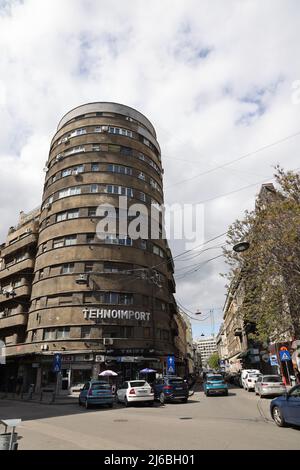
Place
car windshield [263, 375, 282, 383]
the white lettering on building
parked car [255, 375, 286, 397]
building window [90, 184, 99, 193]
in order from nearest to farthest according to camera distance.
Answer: parked car [255, 375, 286, 397] < car windshield [263, 375, 282, 383] < the white lettering on building < building window [90, 184, 99, 193]

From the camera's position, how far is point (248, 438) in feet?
29.3

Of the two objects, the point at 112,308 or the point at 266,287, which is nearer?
the point at 266,287

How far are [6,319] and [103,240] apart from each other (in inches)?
618

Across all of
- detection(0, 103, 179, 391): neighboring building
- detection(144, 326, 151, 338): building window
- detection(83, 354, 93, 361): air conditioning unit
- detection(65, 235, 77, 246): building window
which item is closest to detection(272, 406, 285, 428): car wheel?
detection(0, 103, 179, 391): neighboring building

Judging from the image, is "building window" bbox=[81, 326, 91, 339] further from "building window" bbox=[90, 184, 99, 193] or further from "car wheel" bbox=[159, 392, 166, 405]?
"building window" bbox=[90, 184, 99, 193]

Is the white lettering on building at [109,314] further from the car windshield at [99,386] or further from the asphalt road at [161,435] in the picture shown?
the asphalt road at [161,435]

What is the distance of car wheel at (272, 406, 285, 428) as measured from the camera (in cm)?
1070

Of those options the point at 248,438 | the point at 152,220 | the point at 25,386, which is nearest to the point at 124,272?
the point at 152,220

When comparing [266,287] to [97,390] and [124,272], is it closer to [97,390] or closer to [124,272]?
[97,390]

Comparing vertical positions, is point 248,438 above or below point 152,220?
below

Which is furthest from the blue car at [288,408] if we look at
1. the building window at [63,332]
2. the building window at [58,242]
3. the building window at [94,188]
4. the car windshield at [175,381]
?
the building window at [94,188]

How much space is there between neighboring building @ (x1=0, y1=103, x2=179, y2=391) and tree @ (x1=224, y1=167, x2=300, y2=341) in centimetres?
1672

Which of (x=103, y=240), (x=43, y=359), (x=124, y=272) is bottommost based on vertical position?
(x=43, y=359)

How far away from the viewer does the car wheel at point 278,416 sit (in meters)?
10.7
